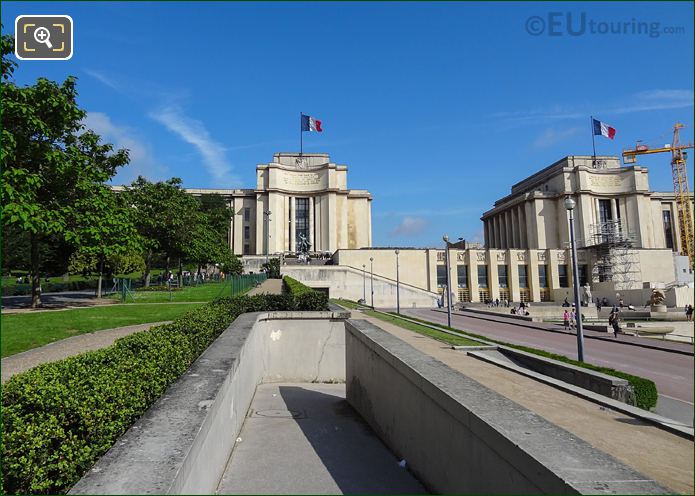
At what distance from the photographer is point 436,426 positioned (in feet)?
14.5

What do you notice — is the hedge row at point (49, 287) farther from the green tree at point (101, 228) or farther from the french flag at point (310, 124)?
the french flag at point (310, 124)

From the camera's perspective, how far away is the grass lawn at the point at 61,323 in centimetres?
1242

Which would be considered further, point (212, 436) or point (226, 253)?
point (226, 253)

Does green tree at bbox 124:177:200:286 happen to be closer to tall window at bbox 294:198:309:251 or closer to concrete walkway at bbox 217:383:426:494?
Result: concrete walkway at bbox 217:383:426:494

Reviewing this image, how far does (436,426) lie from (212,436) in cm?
221

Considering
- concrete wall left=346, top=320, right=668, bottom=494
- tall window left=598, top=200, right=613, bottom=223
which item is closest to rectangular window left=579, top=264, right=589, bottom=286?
tall window left=598, top=200, right=613, bottom=223

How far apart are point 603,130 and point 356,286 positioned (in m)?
47.6

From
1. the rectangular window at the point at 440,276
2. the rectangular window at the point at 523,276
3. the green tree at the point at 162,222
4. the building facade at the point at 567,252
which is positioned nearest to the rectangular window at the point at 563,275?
the building facade at the point at 567,252

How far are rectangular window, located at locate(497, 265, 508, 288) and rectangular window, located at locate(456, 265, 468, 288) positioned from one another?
5769mm

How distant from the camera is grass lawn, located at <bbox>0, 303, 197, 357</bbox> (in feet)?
40.8

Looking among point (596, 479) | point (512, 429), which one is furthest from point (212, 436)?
point (596, 479)

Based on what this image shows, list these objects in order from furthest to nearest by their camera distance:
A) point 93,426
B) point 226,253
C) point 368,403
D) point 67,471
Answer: point 226,253 → point 368,403 → point 93,426 → point 67,471

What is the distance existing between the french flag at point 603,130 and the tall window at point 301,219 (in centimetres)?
5429

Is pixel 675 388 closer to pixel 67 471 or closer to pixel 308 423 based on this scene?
pixel 308 423
